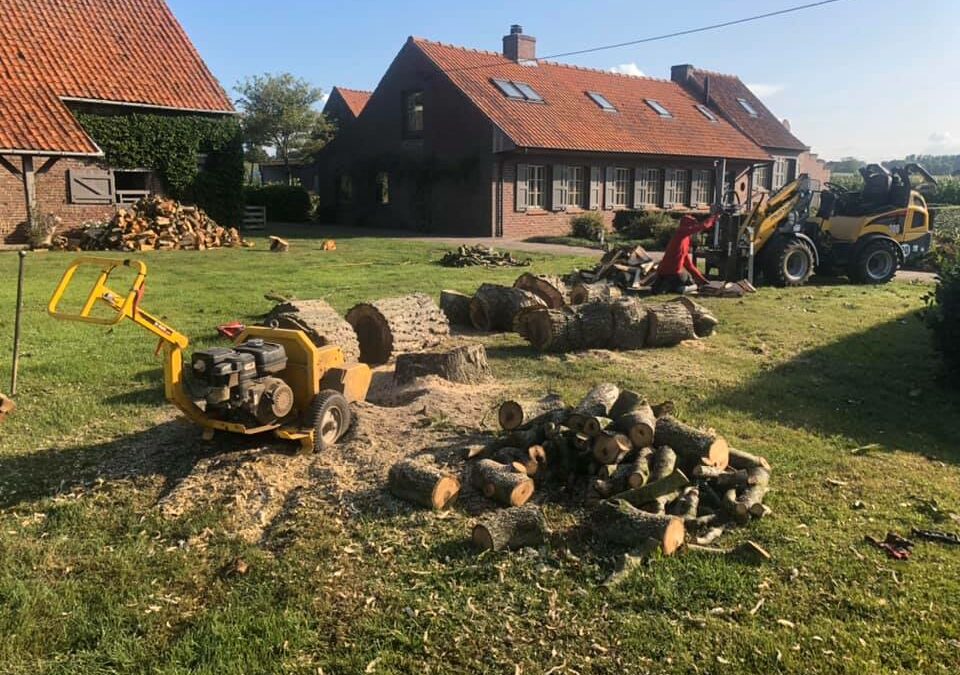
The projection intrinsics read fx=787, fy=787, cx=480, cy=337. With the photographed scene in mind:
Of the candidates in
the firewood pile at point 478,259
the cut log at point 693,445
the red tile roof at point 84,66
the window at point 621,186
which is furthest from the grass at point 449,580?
the window at point 621,186

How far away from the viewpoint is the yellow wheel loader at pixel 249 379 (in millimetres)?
4957

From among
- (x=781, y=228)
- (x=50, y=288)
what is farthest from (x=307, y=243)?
(x=781, y=228)

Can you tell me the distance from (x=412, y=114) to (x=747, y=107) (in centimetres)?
1935

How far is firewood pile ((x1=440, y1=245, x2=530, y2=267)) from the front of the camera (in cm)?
1781

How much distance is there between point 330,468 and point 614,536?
2000 millimetres

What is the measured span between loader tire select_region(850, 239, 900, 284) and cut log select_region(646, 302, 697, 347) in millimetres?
7711

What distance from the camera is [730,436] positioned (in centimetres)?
621

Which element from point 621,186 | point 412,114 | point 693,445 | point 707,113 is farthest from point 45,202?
point 707,113

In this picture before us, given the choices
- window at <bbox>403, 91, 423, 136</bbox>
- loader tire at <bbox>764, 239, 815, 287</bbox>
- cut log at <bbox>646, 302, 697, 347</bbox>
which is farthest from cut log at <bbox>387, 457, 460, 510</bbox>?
window at <bbox>403, 91, 423, 136</bbox>

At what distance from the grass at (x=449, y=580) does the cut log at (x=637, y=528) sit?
13cm

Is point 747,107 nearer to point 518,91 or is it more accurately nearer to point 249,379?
point 518,91

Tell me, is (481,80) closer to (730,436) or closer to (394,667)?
(730,436)

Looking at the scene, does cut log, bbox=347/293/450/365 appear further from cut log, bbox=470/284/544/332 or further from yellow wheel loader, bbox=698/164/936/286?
yellow wheel loader, bbox=698/164/936/286

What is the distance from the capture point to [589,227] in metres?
27.2
